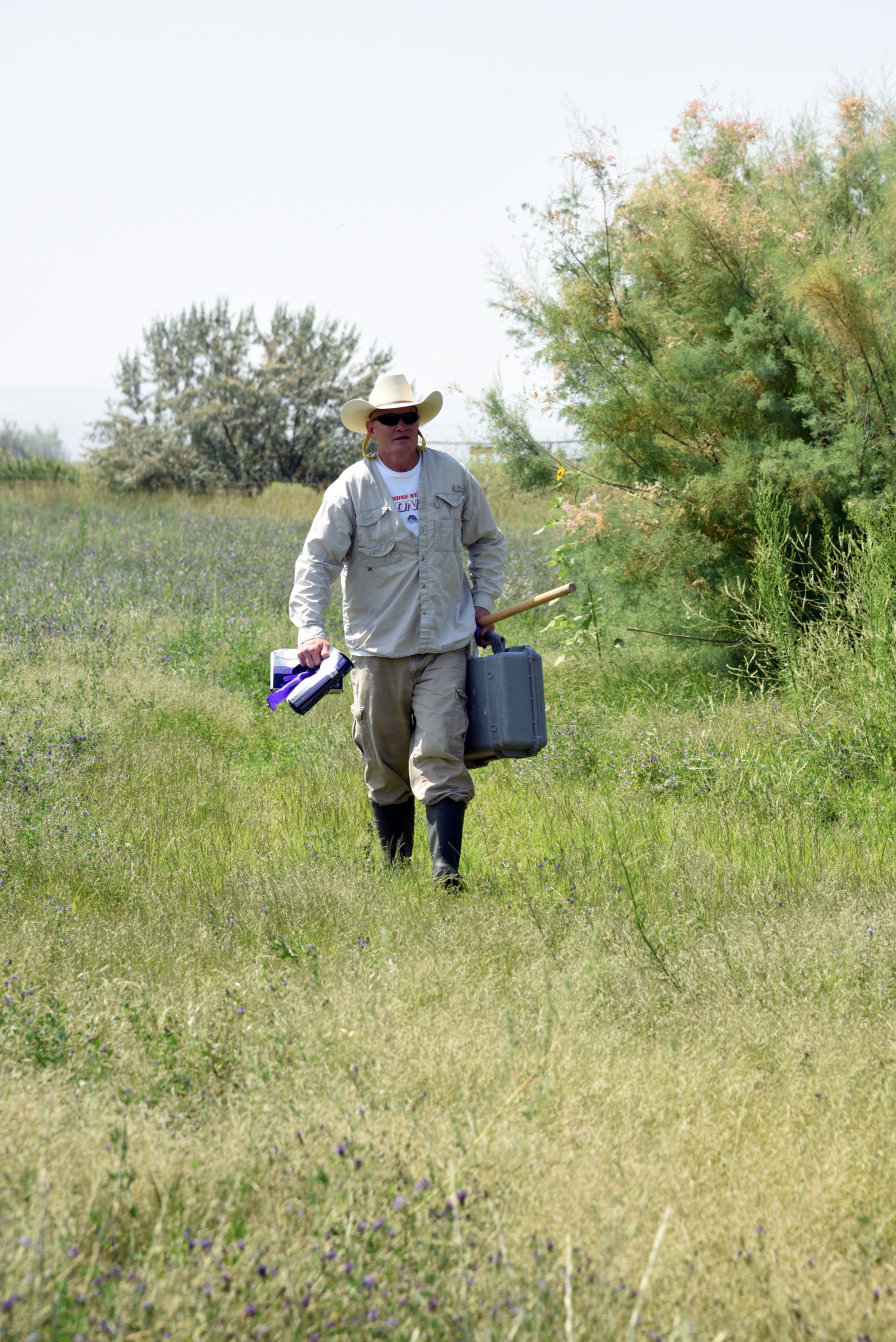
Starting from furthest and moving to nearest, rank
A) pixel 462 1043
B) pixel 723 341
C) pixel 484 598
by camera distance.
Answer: pixel 723 341, pixel 484 598, pixel 462 1043

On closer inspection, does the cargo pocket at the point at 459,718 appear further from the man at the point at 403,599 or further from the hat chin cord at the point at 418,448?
the hat chin cord at the point at 418,448

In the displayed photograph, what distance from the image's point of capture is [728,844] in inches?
169

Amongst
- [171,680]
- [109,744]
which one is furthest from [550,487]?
[109,744]

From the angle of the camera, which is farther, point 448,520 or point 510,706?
point 448,520

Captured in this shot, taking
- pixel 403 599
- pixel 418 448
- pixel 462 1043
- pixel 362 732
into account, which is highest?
pixel 418 448

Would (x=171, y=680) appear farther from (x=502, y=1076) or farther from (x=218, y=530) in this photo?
(x=218, y=530)

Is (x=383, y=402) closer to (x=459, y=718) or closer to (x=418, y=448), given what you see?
(x=418, y=448)

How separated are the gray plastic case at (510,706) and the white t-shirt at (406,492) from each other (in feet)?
1.94

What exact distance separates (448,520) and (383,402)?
0.51 metres

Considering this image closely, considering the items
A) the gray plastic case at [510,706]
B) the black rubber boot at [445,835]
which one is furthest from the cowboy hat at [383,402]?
the black rubber boot at [445,835]

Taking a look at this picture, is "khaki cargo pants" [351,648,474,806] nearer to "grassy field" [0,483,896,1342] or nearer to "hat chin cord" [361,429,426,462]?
"grassy field" [0,483,896,1342]

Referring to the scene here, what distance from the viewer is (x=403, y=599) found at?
4086mm

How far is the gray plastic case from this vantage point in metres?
3.97

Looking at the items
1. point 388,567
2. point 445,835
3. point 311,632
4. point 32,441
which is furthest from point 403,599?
point 32,441
